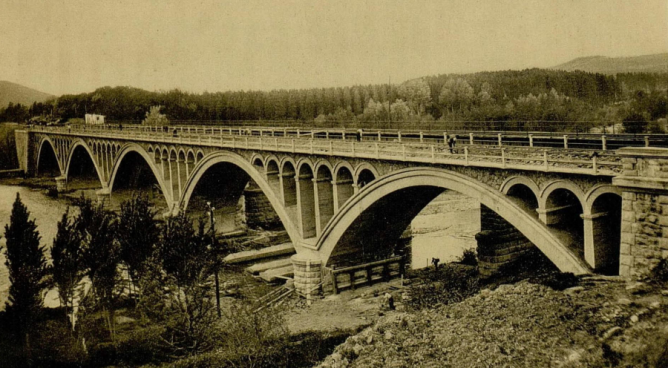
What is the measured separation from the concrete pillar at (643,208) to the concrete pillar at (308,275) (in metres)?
17.3

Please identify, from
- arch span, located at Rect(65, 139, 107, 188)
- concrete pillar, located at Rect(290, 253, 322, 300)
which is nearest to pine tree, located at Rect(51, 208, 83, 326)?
concrete pillar, located at Rect(290, 253, 322, 300)

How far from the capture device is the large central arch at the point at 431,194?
56.0 feet

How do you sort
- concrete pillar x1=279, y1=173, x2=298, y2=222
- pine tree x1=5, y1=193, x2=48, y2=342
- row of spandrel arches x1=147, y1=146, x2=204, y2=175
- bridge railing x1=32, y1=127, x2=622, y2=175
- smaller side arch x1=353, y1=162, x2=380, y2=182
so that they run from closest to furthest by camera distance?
bridge railing x1=32, y1=127, x2=622, y2=175 → pine tree x1=5, y1=193, x2=48, y2=342 → smaller side arch x1=353, y1=162, x2=380, y2=182 → concrete pillar x1=279, y1=173, x2=298, y2=222 → row of spandrel arches x1=147, y1=146, x2=204, y2=175

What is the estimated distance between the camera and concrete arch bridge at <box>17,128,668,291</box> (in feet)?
46.0

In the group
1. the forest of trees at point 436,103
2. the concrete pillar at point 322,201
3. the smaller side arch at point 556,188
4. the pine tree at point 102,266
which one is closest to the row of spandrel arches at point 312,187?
the concrete pillar at point 322,201

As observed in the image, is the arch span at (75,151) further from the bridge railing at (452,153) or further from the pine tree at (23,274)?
the pine tree at (23,274)

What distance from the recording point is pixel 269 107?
10469 centimetres

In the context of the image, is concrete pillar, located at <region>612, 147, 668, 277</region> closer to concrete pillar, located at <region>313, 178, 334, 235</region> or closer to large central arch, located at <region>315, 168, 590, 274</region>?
large central arch, located at <region>315, 168, 590, 274</region>

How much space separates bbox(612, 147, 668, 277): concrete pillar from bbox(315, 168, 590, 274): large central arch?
2.26 meters

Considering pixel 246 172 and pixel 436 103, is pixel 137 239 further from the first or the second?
pixel 436 103

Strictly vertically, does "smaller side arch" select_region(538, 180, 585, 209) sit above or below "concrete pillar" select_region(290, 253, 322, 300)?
above

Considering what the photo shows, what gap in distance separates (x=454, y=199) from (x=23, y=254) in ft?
154

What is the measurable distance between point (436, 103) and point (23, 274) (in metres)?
61.9

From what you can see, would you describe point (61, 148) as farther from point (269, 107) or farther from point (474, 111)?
point (474, 111)
